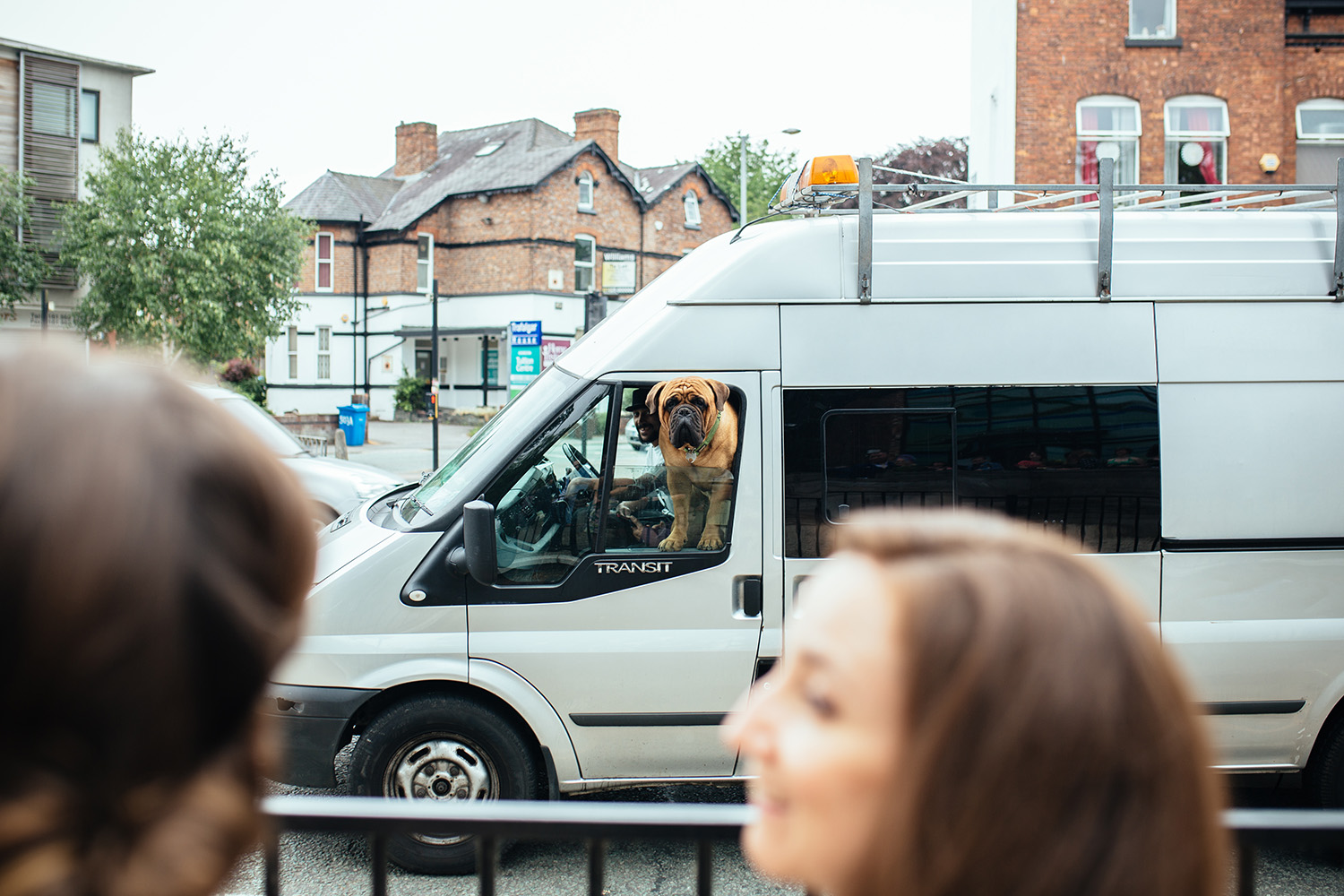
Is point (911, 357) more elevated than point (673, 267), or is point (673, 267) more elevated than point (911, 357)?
point (673, 267)

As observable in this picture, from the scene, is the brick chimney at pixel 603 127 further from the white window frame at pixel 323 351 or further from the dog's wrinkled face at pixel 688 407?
the dog's wrinkled face at pixel 688 407

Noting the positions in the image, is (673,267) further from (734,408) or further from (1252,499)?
(1252,499)

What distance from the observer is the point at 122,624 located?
85cm

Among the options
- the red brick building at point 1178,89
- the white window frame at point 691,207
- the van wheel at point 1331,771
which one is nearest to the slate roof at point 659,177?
the white window frame at point 691,207

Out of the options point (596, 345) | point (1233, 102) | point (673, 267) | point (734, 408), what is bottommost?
point (734, 408)

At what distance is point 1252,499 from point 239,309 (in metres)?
30.3

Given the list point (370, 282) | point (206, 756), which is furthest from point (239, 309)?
point (206, 756)

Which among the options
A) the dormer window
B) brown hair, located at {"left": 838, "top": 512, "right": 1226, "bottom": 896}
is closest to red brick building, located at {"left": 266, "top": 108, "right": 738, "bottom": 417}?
the dormer window

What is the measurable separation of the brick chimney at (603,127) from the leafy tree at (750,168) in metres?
18.8

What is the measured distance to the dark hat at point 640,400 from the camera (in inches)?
177

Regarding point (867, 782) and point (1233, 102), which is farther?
point (1233, 102)

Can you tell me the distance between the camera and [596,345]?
4.71 m

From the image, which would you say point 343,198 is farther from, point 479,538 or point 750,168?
point 479,538

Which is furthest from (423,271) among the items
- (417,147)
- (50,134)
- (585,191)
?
(50,134)
